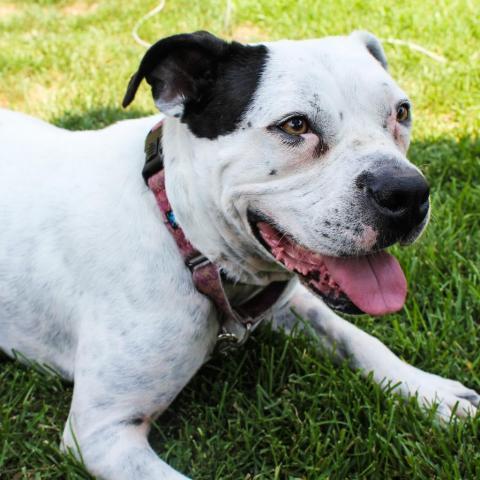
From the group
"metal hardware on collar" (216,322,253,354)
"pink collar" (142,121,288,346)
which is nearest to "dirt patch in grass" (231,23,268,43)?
"pink collar" (142,121,288,346)

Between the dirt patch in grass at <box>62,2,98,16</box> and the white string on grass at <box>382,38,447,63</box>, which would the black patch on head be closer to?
the white string on grass at <box>382,38,447,63</box>

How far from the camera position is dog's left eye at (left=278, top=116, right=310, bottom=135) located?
7.70 feet

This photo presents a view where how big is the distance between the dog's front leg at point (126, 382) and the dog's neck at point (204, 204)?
0.71 ft

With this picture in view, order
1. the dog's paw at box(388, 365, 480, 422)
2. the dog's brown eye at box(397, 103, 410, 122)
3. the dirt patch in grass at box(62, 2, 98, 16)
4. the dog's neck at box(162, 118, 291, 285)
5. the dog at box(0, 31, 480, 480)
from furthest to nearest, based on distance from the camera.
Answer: the dirt patch in grass at box(62, 2, 98, 16) → the dog's paw at box(388, 365, 480, 422) → the dog's brown eye at box(397, 103, 410, 122) → the dog's neck at box(162, 118, 291, 285) → the dog at box(0, 31, 480, 480)

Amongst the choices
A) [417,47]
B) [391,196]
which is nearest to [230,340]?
[391,196]

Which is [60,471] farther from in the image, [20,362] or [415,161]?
[415,161]

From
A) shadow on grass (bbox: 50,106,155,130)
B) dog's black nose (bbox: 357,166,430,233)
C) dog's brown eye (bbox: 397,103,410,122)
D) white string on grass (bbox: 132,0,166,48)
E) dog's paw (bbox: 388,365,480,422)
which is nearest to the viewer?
dog's black nose (bbox: 357,166,430,233)

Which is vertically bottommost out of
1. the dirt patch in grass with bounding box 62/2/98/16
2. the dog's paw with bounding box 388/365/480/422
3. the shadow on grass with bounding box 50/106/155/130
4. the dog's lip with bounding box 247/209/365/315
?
the dirt patch in grass with bounding box 62/2/98/16

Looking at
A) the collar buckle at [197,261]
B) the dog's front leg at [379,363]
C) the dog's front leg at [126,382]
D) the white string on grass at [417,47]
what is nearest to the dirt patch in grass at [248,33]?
the white string on grass at [417,47]

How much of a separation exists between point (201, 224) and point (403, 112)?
0.80m

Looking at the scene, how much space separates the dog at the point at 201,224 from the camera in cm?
234

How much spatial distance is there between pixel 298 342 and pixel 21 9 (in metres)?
5.88

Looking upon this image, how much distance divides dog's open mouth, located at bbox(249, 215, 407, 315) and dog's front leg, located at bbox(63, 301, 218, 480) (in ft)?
1.25

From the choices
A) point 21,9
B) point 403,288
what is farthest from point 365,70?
point 21,9
